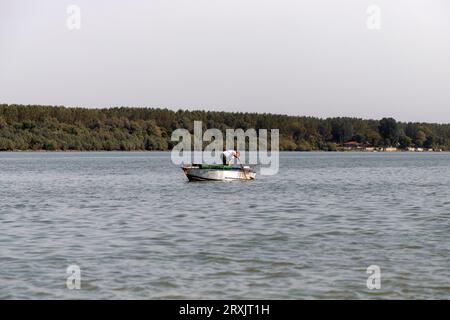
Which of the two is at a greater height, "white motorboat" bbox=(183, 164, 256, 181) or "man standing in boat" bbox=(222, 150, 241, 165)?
"man standing in boat" bbox=(222, 150, 241, 165)

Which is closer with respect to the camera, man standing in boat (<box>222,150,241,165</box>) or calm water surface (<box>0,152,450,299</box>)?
calm water surface (<box>0,152,450,299</box>)

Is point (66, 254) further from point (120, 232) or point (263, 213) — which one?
point (263, 213)

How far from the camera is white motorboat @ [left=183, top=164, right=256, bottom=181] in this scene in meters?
64.2

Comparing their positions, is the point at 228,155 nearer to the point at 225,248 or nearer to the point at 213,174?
the point at 213,174

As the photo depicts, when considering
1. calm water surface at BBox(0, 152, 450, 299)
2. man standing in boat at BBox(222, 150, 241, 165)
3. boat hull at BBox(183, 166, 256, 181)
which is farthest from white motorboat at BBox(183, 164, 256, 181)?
calm water surface at BBox(0, 152, 450, 299)

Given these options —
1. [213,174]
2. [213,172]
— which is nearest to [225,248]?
[213,172]

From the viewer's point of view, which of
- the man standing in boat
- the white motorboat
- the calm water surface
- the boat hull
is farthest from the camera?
the man standing in boat

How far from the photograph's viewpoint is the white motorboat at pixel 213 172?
64194 millimetres

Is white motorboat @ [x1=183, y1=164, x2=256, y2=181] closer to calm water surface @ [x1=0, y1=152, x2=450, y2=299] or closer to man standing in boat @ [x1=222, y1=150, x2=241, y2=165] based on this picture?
man standing in boat @ [x1=222, y1=150, x2=241, y2=165]

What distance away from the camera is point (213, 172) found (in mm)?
64125

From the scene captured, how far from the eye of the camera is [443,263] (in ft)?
70.6

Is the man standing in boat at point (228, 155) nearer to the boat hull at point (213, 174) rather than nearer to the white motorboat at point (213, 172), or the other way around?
the white motorboat at point (213, 172)

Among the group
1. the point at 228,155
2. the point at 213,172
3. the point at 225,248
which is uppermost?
the point at 228,155
